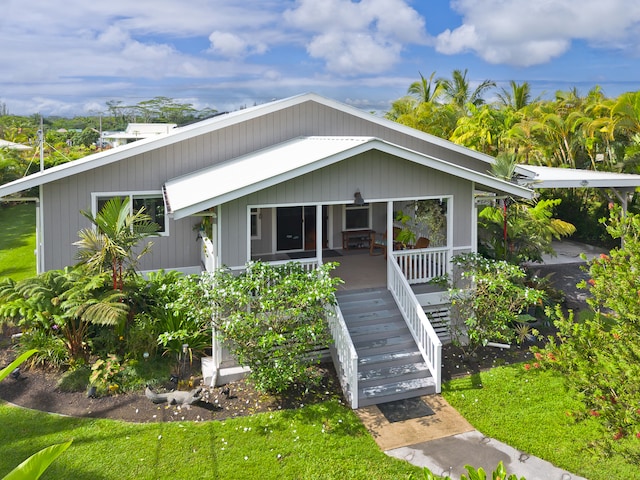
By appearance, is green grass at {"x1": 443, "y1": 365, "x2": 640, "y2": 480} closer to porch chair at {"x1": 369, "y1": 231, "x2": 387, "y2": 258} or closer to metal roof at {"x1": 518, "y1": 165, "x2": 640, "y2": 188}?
porch chair at {"x1": 369, "y1": 231, "x2": 387, "y2": 258}

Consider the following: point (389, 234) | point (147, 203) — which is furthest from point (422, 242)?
point (147, 203)

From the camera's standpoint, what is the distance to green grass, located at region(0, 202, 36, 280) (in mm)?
17562

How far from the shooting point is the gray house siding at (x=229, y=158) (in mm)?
10508

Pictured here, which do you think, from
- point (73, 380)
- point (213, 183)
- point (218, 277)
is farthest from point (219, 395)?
point (213, 183)

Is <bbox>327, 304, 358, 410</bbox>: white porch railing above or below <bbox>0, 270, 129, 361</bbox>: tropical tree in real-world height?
below

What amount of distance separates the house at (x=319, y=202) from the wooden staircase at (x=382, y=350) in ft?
0.08

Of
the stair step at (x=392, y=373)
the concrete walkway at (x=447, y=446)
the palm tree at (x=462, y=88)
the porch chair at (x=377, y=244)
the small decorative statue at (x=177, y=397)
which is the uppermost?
the palm tree at (x=462, y=88)

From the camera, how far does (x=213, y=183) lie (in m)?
10.9

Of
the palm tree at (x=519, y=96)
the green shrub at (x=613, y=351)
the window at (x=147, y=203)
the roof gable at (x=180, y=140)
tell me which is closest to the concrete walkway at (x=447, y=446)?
the green shrub at (x=613, y=351)

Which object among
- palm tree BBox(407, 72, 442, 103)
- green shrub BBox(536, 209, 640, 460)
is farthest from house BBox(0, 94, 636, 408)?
palm tree BBox(407, 72, 442, 103)

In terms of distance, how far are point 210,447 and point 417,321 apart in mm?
4764

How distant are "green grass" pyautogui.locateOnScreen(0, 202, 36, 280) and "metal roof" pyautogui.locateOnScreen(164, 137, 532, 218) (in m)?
8.18

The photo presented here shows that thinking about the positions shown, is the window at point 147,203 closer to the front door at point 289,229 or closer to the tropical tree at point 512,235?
the front door at point 289,229

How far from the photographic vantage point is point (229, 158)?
1398cm
